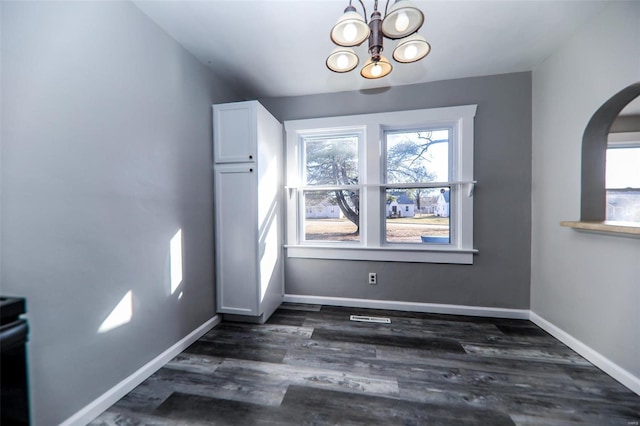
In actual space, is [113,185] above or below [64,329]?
above

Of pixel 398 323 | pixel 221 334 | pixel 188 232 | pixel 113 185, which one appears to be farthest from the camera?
pixel 398 323

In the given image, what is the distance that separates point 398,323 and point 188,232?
83.0 inches

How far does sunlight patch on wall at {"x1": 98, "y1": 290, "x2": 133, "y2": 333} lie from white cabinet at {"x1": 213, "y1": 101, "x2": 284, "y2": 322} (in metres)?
0.81

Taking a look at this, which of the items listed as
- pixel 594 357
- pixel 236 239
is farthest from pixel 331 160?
pixel 594 357

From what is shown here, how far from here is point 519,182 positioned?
234 cm

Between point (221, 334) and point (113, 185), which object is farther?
point (221, 334)

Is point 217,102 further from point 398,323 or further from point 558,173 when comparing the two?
point 558,173

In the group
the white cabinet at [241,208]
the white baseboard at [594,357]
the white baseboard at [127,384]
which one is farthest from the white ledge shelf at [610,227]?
the white baseboard at [127,384]

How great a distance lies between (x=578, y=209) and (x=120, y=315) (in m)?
3.31

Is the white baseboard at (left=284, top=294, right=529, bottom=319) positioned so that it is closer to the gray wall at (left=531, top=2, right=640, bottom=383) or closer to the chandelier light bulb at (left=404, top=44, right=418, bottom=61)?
the gray wall at (left=531, top=2, right=640, bottom=383)

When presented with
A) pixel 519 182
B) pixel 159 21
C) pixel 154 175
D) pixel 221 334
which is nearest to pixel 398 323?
pixel 221 334

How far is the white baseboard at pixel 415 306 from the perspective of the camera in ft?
7.81

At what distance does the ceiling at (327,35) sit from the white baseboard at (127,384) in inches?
94.2

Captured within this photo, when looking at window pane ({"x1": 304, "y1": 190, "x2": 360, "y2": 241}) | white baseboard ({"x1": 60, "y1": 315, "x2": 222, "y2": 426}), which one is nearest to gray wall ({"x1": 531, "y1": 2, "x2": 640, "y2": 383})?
window pane ({"x1": 304, "y1": 190, "x2": 360, "y2": 241})
